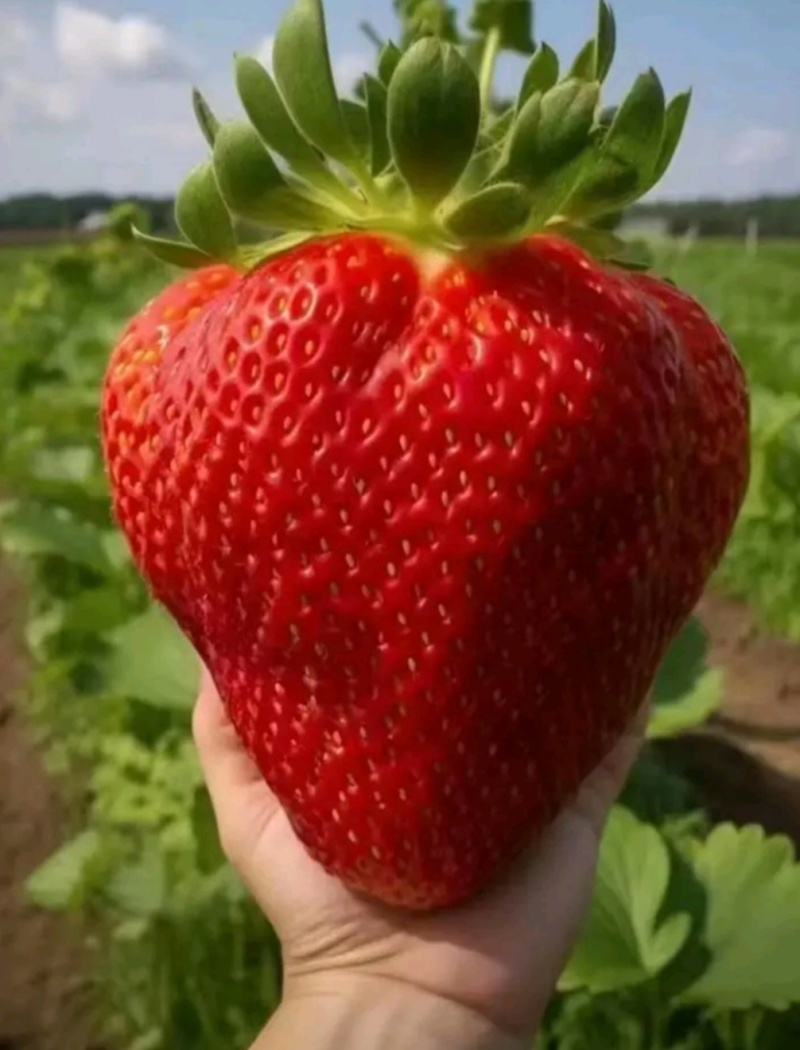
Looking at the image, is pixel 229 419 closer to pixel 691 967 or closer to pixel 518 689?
pixel 518 689

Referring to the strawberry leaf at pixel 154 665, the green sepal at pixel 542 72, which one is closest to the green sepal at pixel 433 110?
the green sepal at pixel 542 72

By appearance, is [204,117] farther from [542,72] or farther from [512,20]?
[512,20]

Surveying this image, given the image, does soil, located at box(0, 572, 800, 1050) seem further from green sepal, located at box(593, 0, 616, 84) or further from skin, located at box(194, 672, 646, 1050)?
green sepal, located at box(593, 0, 616, 84)

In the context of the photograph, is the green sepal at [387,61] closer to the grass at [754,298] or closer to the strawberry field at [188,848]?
the strawberry field at [188,848]

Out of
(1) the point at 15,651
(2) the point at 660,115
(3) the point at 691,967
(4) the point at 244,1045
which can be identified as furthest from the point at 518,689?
(1) the point at 15,651

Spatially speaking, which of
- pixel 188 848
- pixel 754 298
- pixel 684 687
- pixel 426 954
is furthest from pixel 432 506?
pixel 754 298

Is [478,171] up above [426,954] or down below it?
above
